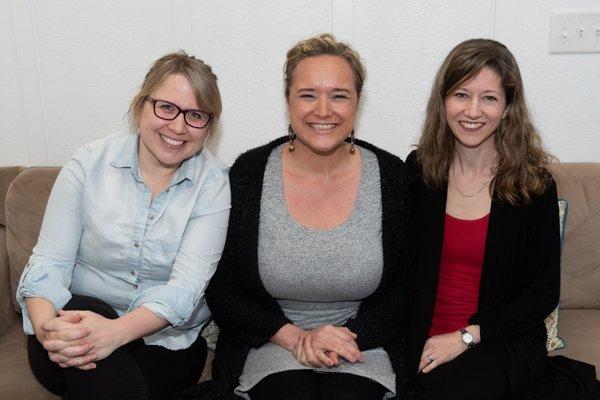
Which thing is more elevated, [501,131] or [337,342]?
[501,131]

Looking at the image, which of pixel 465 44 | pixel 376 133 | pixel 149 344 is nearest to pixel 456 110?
pixel 465 44

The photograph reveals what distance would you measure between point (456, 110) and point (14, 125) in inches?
63.9

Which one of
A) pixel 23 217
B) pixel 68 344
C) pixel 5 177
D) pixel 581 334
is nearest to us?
pixel 68 344

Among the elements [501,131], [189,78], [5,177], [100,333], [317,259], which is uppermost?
[189,78]

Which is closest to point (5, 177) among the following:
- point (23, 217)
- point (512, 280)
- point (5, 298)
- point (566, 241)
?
point (23, 217)

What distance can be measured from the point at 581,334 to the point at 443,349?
532 millimetres

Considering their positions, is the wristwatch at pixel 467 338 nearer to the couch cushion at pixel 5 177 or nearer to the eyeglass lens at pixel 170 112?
the eyeglass lens at pixel 170 112

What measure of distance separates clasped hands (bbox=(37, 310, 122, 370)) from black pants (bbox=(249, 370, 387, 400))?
1.28 ft

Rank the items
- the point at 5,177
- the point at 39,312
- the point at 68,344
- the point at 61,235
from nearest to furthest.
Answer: the point at 68,344, the point at 39,312, the point at 61,235, the point at 5,177

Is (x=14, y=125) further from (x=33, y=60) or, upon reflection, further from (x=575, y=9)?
(x=575, y=9)

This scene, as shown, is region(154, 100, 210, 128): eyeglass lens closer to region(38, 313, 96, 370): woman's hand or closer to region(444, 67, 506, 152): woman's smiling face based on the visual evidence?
region(38, 313, 96, 370): woman's hand

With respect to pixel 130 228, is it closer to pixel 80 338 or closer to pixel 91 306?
pixel 91 306

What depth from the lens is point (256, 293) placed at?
1.65 m

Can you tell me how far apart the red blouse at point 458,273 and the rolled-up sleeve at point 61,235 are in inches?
40.6
